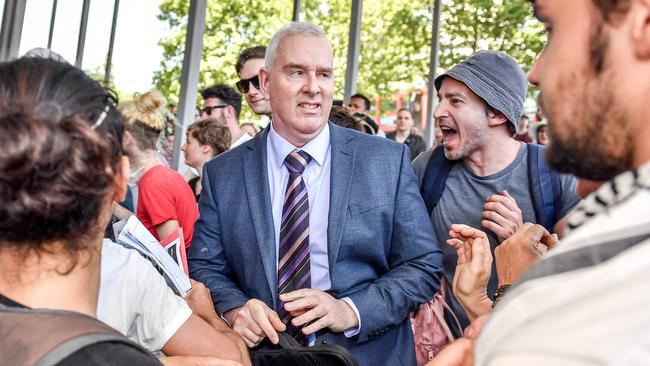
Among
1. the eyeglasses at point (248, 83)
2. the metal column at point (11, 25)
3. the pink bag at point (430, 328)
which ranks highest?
the metal column at point (11, 25)

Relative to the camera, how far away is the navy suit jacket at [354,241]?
233 centimetres

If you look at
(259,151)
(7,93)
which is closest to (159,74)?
(259,151)

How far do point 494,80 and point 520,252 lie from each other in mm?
937

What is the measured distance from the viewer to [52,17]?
35.1ft

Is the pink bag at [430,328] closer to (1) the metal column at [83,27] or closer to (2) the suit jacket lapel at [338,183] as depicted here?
(2) the suit jacket lapel at [338,183]

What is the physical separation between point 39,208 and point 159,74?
Result: 752 cm

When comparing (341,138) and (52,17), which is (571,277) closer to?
(341,138)

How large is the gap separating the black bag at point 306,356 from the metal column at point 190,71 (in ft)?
19.9

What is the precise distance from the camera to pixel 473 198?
2.63 m

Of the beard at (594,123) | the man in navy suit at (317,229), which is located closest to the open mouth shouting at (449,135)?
the man in navy suit at (317,229)

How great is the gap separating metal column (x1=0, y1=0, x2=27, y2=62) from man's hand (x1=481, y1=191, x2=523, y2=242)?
8696mm

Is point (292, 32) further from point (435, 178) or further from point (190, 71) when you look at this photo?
point (190, 71)

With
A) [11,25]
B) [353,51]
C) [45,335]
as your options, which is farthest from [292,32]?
[11,25]

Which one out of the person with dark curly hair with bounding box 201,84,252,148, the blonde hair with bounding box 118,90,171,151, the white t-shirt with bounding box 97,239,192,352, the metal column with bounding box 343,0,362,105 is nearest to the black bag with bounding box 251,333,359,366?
the white t-shirt with bounding box 97,239,192,352
